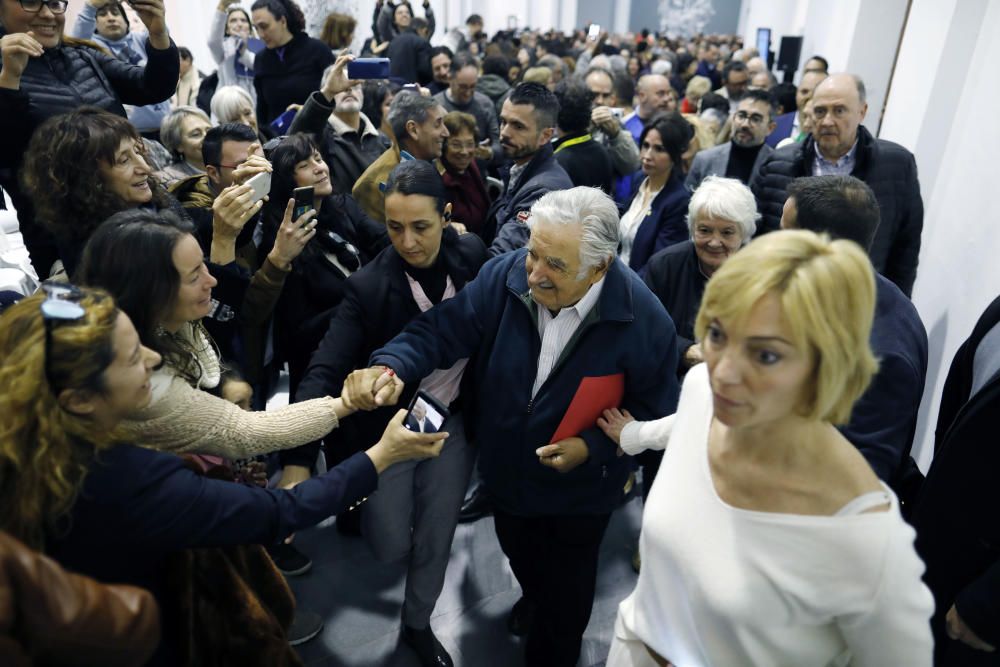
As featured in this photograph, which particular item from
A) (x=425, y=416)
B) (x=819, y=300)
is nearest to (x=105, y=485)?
(x=425, y=416)

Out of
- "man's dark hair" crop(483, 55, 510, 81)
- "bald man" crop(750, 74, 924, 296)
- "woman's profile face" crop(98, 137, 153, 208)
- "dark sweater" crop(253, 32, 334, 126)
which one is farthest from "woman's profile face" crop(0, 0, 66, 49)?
"man's dark hair" crop(483, 55, 510, 81)

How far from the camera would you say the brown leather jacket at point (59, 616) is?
0.92 meters

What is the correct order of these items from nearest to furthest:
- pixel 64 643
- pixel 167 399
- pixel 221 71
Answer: pixel 64 643
pixel 167 399
pixel 221 71

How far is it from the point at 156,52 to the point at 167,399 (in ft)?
7.00

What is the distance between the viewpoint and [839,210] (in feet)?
6.67

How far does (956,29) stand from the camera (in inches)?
149

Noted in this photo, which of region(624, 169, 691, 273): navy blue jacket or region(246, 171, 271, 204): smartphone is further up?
region(246, 171, 271, 204): smartphone

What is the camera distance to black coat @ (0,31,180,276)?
8.53 feet

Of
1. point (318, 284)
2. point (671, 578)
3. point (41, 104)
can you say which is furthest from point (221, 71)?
point (671, 578)

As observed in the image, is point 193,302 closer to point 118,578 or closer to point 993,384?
point 118,578

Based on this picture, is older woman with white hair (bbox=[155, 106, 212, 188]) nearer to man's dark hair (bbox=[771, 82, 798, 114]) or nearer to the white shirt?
the white shirt

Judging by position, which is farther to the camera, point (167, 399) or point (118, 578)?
point (167, 399)

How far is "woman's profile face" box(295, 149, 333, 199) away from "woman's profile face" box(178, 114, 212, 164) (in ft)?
3.60

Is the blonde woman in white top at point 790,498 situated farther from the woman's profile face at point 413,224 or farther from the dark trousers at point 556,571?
the woman's profile face at point 413,224
